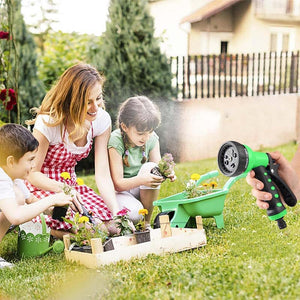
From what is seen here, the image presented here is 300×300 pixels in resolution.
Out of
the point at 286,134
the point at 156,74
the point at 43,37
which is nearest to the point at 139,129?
the point at 156,74

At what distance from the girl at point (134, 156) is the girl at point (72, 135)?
72 millimetres

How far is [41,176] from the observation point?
268 centimetres

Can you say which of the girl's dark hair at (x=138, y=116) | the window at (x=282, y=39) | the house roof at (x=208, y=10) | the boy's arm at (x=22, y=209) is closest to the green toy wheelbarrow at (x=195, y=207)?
the girl's dark hair at (x=138, y=116)

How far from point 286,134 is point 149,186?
5.42m

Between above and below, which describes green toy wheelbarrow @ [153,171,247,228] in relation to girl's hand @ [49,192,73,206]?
below

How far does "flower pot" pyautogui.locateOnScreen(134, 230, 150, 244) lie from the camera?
2.50m

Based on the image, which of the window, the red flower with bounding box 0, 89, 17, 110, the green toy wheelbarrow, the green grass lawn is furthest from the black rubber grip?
the window

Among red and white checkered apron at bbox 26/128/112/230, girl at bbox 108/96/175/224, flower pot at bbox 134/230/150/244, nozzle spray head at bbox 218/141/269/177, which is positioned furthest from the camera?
girl at bbox 108/96/175/224

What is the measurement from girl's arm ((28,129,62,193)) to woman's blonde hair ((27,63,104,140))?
9 centimetres

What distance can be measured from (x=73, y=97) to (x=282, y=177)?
4.51ft

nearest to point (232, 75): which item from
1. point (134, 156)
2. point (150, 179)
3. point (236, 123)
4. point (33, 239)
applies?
point (236, 123)

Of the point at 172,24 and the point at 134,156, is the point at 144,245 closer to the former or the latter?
the point at 134,156

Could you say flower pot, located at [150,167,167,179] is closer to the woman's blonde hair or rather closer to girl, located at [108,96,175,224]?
girl, located at [108,96,175,224]

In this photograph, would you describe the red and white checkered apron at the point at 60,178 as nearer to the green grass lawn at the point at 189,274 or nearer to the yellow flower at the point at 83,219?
the green grass lawn at the point at 189,274
